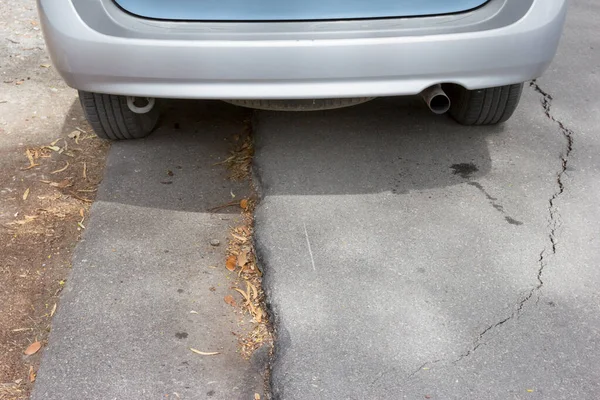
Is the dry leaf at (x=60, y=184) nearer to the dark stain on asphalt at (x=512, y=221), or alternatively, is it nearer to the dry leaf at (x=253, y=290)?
the dry leaf at (x=253, y=290)

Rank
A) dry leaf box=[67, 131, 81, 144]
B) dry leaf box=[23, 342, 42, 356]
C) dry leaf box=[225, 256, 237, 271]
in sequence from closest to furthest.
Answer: dry leaf box=[23, 342, 42, 356] → dry leaf box=[225, 256, 237, 271] → dry leaf box=[67, 131, 81, 144]

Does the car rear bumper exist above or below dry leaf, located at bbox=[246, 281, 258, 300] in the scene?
above

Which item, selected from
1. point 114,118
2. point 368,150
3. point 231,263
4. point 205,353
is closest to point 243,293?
point 231,263

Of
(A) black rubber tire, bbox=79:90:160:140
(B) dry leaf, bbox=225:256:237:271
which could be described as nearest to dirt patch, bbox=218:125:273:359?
(B) dry leaf, bbox=225:256:237:271

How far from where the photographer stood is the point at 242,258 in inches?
107

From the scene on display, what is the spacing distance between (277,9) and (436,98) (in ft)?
2.61

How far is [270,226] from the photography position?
2.85 m

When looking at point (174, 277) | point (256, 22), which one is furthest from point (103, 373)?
point (256, 22)

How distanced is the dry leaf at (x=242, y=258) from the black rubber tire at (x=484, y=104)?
55.1 inches

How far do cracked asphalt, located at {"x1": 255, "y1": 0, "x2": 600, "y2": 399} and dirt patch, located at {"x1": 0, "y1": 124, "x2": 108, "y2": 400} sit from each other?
789mm

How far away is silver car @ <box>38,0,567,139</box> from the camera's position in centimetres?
254

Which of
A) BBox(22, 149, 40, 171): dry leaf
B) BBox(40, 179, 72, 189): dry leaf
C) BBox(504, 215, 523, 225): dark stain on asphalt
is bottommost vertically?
BBox(22, 149, 40, 171): dry leaf

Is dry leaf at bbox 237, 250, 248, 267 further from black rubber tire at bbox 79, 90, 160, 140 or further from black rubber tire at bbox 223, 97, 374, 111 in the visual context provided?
black rubber tire at bbox 79, 90, 160, 140

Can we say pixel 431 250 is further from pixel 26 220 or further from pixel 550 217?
pixel 26 220
